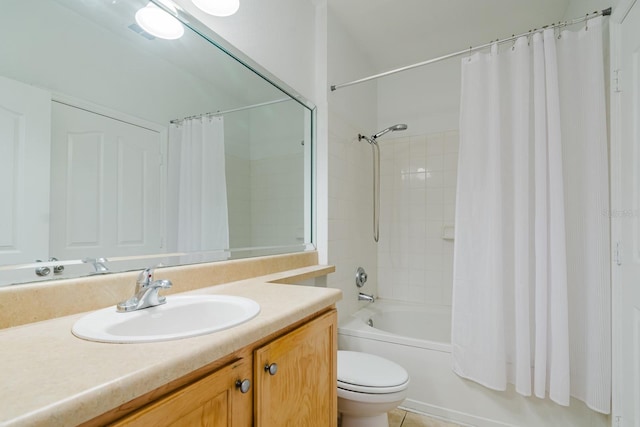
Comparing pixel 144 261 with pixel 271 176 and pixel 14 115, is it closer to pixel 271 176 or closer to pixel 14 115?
pixel 14 115

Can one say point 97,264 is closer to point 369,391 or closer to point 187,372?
point 187,372

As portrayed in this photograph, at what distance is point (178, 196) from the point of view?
1217 mm

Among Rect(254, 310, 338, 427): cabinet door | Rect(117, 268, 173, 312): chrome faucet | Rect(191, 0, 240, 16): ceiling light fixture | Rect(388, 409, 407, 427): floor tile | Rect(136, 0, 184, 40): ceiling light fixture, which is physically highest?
Rect(191, 0, 240, 16): ceiling light fixture

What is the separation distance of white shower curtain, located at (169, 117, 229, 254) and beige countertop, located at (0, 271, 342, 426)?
516mm

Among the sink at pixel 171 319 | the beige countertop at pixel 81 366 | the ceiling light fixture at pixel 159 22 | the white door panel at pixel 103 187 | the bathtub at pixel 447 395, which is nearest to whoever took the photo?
the beige countertop at pixel 81 366

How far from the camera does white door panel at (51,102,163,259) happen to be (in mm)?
864

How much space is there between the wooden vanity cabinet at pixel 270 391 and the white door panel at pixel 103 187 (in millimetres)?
611

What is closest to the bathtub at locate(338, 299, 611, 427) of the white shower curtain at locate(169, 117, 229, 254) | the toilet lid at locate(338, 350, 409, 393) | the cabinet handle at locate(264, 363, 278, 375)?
the toilet lid at locate(338, 350, 409, 393)

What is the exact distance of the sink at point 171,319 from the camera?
2.11 ft

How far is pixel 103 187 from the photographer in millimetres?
964

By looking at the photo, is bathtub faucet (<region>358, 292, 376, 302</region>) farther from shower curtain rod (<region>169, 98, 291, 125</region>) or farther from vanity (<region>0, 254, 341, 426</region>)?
shower curtain rod (<region>169, 98, 291, 125</region>)

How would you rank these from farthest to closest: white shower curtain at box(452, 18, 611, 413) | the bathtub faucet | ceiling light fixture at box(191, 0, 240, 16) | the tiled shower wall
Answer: the tiled shower wall → the bathtub faucet → white shower curtain at box(452, 18, 611, 413) → ceiling light fixture at box(191, 0, 240, 16)

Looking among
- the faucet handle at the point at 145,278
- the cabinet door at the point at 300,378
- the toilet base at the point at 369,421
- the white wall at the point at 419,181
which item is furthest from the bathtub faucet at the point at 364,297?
the faucet handle at the point at 145,278

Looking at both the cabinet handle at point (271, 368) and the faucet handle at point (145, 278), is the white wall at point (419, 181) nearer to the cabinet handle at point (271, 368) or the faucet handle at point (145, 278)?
the cabinet handle at point (271, 368)
